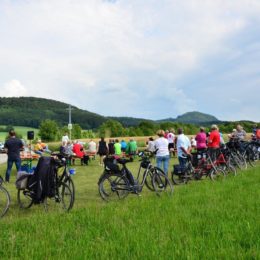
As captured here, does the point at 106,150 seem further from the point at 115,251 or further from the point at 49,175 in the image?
the point at 115,251

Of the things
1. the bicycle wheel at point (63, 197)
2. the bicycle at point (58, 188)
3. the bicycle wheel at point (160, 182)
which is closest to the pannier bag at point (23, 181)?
the bicycle at point (58, 188)

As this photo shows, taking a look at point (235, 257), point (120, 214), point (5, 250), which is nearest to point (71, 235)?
point (5, 250)

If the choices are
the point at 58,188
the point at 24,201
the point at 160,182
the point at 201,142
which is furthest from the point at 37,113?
the point at 58,188

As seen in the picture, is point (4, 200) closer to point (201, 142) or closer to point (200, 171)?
point (200, 171)

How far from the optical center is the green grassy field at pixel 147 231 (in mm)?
4578

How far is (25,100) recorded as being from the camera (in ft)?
454

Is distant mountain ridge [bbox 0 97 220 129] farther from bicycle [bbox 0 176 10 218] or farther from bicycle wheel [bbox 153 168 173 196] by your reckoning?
bicycle [bbox 0 176 10 218]

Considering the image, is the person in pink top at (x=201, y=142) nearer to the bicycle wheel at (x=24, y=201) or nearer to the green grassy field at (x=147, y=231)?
the green grassy field at (x=147, y=231)

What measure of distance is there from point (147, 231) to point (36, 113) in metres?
121

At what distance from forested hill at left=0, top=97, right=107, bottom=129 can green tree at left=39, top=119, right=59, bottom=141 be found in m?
20.9

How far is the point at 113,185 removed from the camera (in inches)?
368

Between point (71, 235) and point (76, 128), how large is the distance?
82733 mm

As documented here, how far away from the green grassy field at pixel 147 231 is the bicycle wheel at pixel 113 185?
48.5 inches

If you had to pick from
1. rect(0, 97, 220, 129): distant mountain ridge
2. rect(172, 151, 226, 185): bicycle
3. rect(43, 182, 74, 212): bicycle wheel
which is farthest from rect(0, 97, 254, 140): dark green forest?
rect(43, 182, 74, 212): bicycle wheel
